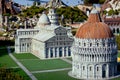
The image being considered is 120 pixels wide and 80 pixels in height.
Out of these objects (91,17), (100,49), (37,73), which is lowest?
(37,73)

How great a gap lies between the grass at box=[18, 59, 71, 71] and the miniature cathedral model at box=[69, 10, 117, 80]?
9927 mm

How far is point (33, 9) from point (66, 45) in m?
81.1

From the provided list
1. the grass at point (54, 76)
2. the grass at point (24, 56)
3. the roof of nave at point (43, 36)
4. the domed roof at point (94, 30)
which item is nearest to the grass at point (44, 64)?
the grass at point (54, 76)

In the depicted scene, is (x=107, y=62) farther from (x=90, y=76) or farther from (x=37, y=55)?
(x=37, y=55)

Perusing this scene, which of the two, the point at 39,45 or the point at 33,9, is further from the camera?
the point at 33,9

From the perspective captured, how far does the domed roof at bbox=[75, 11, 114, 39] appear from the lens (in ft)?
218

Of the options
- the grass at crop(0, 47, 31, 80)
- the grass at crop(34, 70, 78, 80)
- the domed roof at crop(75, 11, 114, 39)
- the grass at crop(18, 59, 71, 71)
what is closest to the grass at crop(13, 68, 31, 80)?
the grass at crop(0, 47, 31, 80)

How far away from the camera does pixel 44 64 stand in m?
80.3

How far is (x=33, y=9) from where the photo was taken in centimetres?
17038

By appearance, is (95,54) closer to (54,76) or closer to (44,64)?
(54,76)

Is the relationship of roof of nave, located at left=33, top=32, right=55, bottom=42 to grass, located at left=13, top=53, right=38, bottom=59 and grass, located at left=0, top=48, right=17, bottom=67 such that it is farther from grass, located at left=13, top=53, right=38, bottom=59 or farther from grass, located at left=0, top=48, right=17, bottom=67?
grass, located at left=0, top=48, right=17, bottom=67

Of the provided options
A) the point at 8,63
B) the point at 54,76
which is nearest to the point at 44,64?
the point at 8,63

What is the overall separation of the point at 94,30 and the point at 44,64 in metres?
18.1

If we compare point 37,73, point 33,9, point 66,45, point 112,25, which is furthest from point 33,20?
point 37,73
